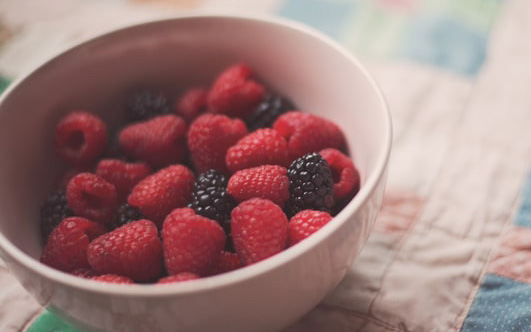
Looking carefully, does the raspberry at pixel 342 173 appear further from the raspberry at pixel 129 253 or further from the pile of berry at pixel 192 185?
the raspberry at pixel 129 253

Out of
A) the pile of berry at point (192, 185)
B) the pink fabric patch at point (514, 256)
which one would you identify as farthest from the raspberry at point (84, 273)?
the pink fabric patch at point (514, 256)

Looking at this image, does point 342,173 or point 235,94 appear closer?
point 342,173

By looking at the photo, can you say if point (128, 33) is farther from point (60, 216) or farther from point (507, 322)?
point (507, 322)

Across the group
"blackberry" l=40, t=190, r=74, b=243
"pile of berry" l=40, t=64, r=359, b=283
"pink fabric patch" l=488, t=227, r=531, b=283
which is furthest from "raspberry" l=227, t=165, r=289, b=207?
"pink fabric patch" l=488, t=227, r=531, b=283

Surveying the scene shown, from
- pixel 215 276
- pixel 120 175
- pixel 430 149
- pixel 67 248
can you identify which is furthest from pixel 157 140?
pixel 430 149

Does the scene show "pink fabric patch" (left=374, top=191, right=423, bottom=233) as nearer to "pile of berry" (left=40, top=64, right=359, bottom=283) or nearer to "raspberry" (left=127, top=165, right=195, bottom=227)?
"pile of berry" (left=40, top=64, right=359, bottom=283)

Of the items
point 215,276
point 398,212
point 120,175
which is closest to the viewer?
point 215,276

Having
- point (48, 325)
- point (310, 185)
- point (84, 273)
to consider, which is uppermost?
point (310, 185)

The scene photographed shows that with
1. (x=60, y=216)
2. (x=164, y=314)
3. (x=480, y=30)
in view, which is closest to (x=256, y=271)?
(x=164, y=314)

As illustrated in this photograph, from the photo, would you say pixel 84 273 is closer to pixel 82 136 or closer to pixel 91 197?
pixel 91 197
